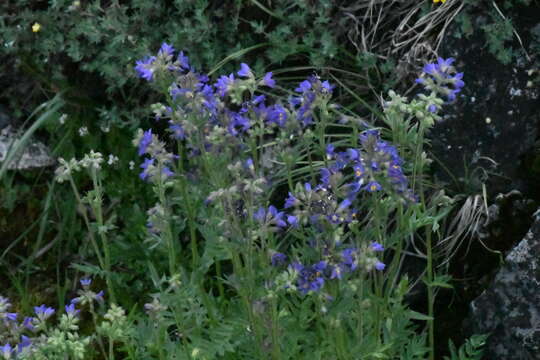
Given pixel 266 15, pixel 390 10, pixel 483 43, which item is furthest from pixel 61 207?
pixel 483 43

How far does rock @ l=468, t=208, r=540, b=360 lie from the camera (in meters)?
3.20

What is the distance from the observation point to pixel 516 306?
3234 mm

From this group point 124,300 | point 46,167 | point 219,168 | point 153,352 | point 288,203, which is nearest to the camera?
point 288,203

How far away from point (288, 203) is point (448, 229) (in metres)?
1.40

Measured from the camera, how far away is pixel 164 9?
4.29m

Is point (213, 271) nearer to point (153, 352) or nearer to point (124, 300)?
point (124, 300)

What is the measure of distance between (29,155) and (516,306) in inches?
102

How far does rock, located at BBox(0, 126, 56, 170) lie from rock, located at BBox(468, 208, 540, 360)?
2.38 metres

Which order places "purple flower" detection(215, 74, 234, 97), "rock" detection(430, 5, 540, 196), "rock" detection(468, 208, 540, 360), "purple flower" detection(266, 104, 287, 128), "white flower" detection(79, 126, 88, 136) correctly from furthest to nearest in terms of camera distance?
"white flower" detection(79, 126, 88, 136) < "rock" detection(430, 5, 540, 196) < "rock" detection(468, 208, 540, 360) < "purple flower" detection(266, 104, 287, 128) < "purple flower" detection(215, 74, 234, 97)

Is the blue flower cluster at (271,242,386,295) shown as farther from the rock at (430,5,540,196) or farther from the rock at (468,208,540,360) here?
the rock at (430,5,540,196)

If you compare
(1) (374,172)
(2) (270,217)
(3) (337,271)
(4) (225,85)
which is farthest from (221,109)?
(3) (337,271)

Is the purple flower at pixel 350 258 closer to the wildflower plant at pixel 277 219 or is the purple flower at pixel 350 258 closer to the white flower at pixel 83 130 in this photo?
the wildflower plant at pixel 277 219

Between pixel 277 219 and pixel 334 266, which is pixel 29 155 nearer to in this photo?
pixel 277 219

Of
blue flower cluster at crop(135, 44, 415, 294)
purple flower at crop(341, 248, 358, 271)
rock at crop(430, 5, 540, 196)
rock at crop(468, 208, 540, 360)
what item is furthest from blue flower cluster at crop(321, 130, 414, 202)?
rock at crop(430, 5, 540, 196)
